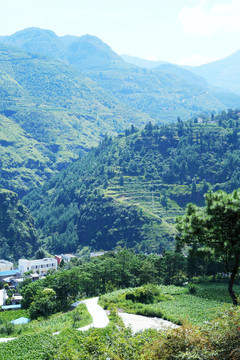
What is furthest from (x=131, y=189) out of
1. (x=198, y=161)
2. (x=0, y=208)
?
(x=0, y=208)

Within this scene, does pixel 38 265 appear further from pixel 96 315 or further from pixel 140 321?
pixel 140 321

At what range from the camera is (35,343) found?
96.7 ft

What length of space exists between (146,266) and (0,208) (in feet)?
413

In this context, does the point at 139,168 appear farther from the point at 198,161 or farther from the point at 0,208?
the point at 0,208

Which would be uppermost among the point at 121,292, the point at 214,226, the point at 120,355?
the point at 214,226

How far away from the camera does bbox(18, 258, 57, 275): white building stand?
380 ft

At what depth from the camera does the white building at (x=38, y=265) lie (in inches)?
4564

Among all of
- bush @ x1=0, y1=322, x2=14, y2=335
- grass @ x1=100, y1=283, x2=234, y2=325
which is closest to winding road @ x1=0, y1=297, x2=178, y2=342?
grass @ x1=100, y1=283, x2=234, y2=325

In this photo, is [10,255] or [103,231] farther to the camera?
[103,231]

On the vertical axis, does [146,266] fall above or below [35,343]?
below

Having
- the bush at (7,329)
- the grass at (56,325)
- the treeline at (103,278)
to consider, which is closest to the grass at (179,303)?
the treeline at (103,278)

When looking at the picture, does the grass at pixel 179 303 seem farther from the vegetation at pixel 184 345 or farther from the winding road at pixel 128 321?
the vegetation at pixel 184 345

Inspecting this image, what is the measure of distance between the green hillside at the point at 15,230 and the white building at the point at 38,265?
134 ft

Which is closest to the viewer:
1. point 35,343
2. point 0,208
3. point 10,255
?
point 35,343
